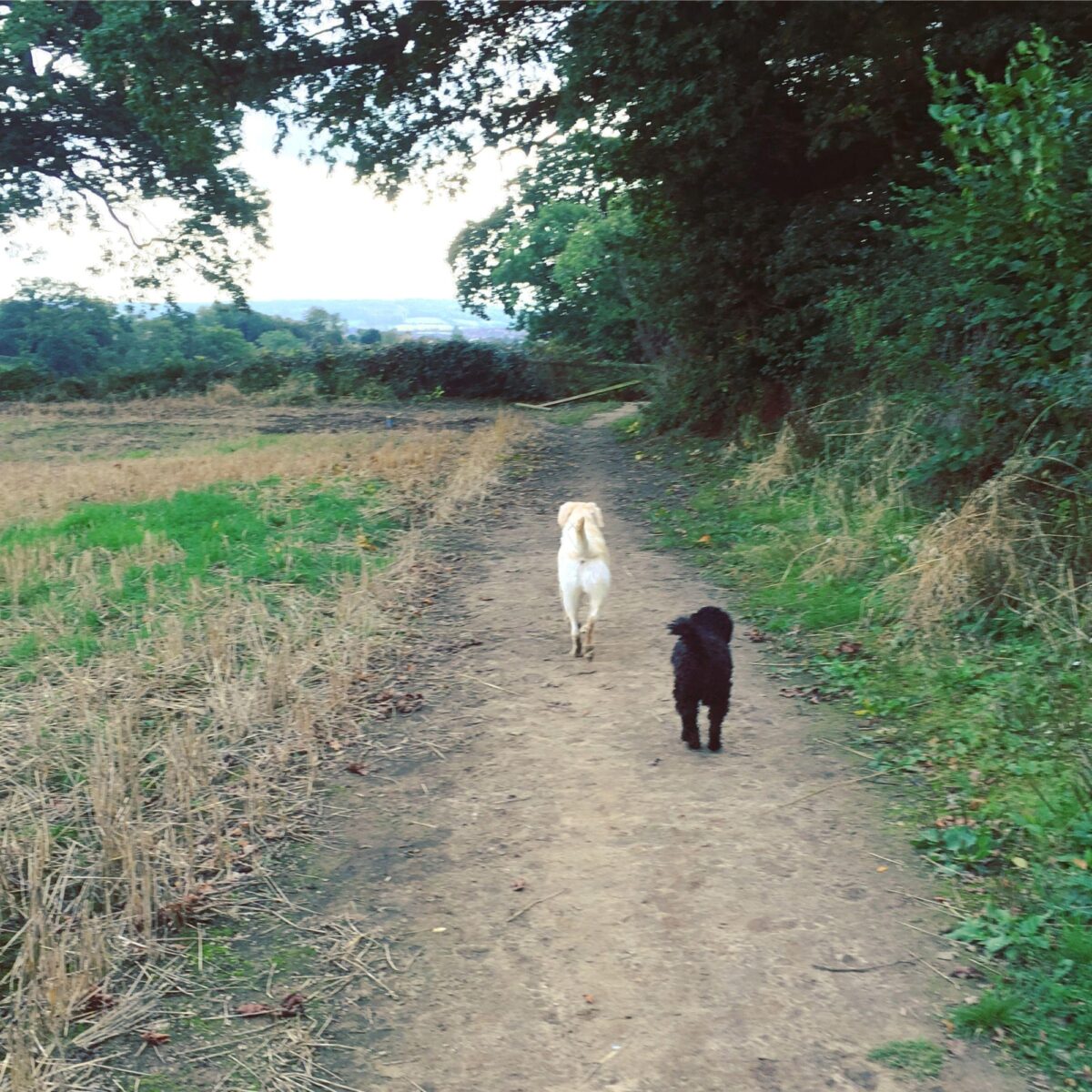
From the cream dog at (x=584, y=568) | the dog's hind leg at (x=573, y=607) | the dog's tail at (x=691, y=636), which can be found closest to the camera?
the dog's tail at (x=691, y=636)

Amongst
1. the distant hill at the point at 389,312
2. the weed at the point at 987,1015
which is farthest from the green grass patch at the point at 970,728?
the distant hill at the point at 389,312

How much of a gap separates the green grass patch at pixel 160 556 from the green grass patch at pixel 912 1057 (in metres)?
5.83

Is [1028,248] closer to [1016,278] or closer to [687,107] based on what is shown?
[1016,278]

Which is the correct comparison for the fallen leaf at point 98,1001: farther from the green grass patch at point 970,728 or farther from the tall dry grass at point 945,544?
the tall dry grass at point 945,544

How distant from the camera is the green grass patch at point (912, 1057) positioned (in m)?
3.19

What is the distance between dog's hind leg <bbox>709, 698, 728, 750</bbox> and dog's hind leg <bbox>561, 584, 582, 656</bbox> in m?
1.81

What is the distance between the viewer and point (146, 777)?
17.9 ft

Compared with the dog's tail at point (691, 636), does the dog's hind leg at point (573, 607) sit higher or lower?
lower


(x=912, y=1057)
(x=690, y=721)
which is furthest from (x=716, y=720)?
(x=912, y=1057)

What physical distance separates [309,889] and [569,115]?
13107 millimetres

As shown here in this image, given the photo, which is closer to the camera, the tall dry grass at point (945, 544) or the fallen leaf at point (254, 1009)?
the fallen leaf at point (254, 1009)

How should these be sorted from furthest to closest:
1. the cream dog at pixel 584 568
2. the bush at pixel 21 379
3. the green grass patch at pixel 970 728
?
1. the bush at pixel 21 379
2. the cream dog at pixel 584 568
3. the green grass patch at pixel 970 728

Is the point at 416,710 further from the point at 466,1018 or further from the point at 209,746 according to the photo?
the point at 466,1018

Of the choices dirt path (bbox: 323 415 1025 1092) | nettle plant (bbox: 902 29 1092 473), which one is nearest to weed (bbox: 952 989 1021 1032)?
dirt path (bbox: 323 415 1025 1092)
